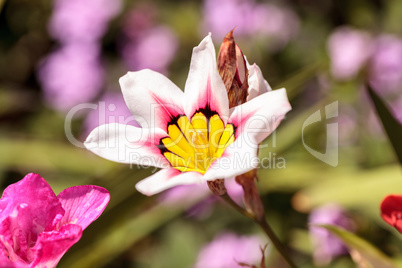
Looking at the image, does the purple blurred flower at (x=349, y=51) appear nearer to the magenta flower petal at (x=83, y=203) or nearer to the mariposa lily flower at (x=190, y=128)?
the mariposa lily flower at (x=190, y=128)

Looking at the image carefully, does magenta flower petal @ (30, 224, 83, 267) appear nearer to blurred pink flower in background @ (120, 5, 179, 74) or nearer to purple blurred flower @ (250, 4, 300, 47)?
purple blurred flower @ (250, 4, 300, 47)

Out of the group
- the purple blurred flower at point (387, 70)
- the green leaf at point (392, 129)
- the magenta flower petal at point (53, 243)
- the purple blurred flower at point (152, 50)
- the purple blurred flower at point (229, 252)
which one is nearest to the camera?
the magenta flower petal at point (53, 243)

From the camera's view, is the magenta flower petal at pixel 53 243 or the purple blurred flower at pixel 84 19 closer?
the magenta flower petal at pixel 53 243

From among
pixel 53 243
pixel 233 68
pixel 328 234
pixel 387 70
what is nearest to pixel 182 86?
pixel 387 70

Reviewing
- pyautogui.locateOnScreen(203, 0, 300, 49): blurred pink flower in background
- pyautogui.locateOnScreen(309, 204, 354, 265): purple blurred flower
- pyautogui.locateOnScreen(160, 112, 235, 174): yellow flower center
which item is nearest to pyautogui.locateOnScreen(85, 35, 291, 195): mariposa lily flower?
pyautogui.locateOnScreen(160, 112, 235, 174): yellow flower center

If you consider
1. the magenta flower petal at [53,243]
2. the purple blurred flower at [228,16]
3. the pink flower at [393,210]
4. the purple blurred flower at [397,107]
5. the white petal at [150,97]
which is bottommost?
the purple blurred flower at [397,107]

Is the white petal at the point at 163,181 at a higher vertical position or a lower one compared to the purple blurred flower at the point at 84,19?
higher

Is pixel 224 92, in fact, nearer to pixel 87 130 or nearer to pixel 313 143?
pixel 313 143

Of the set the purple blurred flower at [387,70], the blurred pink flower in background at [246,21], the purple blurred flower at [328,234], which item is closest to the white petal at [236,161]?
the purple blurred flower at [328,234]

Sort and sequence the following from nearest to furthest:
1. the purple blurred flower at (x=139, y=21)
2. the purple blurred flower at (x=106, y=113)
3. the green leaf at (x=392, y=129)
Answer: the green leaf at (x=392, y=129)
the purple blurred flower at (x=106, y=113)
the purple blurred flower at (x=139, y=21)

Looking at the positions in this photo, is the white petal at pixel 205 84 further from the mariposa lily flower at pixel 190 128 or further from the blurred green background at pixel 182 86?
the blurred green background at pixel 182 86
